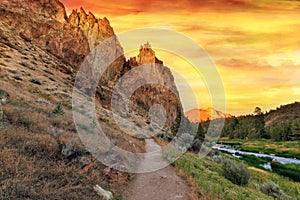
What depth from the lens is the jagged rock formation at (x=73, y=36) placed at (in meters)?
78.9

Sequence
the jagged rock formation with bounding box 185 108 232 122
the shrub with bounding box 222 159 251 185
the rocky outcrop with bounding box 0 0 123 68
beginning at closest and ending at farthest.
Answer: the shrub with bounding box 222 159 251 185, the jagged rock formation with bounding box 185 108 232 122, the rocky outcrop with bounding box 0 0 123 68

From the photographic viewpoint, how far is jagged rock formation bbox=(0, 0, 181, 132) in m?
78.9

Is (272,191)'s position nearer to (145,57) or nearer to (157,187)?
(157,187)

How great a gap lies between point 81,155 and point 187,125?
5096cm

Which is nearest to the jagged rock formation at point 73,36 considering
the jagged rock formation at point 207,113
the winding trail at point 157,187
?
the jagged rock formation at point 207,113

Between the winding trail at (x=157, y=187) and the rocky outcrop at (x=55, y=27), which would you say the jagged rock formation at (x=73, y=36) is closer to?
the rocky outcrop at (x=55, y=27)

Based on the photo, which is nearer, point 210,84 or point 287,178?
point 210,84

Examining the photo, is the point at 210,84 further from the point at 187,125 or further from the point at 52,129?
the point at 187,125

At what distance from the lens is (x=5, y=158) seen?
9977mm

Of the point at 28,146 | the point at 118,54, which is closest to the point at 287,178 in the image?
the point at 28,146

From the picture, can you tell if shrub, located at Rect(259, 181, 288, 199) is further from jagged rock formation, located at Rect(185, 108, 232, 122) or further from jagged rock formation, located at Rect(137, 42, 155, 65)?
jagged rock formation, located at Rect(137, 42, 155, 65)

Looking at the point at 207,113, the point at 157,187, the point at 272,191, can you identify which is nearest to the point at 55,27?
the point at 207,113

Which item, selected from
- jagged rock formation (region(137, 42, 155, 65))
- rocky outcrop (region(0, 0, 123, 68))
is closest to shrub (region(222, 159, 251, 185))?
rocky outcrop (region(0, 0, 123, 68))

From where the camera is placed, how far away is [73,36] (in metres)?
112
